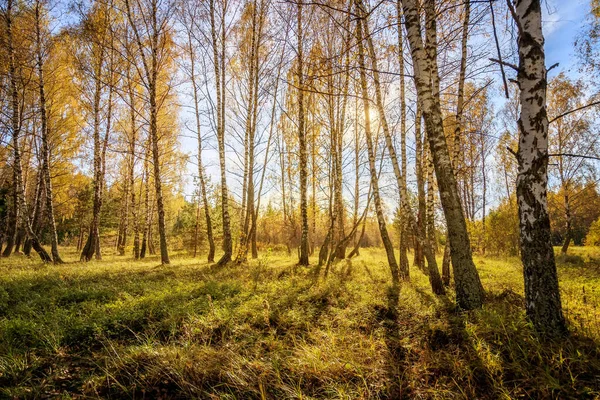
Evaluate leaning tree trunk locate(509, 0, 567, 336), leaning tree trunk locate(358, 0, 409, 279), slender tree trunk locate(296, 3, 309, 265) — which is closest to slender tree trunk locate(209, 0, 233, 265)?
slender tree trunk locate(296, 3, 309, 265)

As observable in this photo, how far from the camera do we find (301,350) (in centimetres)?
308

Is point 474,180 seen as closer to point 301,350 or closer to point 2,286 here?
point 301,350

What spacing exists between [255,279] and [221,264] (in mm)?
2887

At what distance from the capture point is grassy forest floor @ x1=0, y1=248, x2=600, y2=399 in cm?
248

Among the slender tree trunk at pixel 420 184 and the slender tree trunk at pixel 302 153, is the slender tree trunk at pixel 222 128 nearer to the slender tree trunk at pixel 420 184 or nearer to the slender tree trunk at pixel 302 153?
the slender tree trunk at pixel 302 153

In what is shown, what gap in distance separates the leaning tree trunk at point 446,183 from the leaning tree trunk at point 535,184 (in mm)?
1003

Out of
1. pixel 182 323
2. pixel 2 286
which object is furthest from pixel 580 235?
pixel 2 286

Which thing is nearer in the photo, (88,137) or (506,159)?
(88,137)

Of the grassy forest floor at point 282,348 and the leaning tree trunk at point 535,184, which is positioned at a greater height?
the leaning tree trunk at point 535,184

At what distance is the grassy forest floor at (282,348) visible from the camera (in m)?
2.48

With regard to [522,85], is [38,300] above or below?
below

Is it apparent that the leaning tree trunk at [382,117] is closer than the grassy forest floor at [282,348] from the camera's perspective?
No

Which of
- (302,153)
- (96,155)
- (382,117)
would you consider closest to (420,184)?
(382,117)

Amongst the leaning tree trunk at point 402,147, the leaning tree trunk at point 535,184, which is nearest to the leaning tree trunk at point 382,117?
the leaning tree trunk at point 402,147
